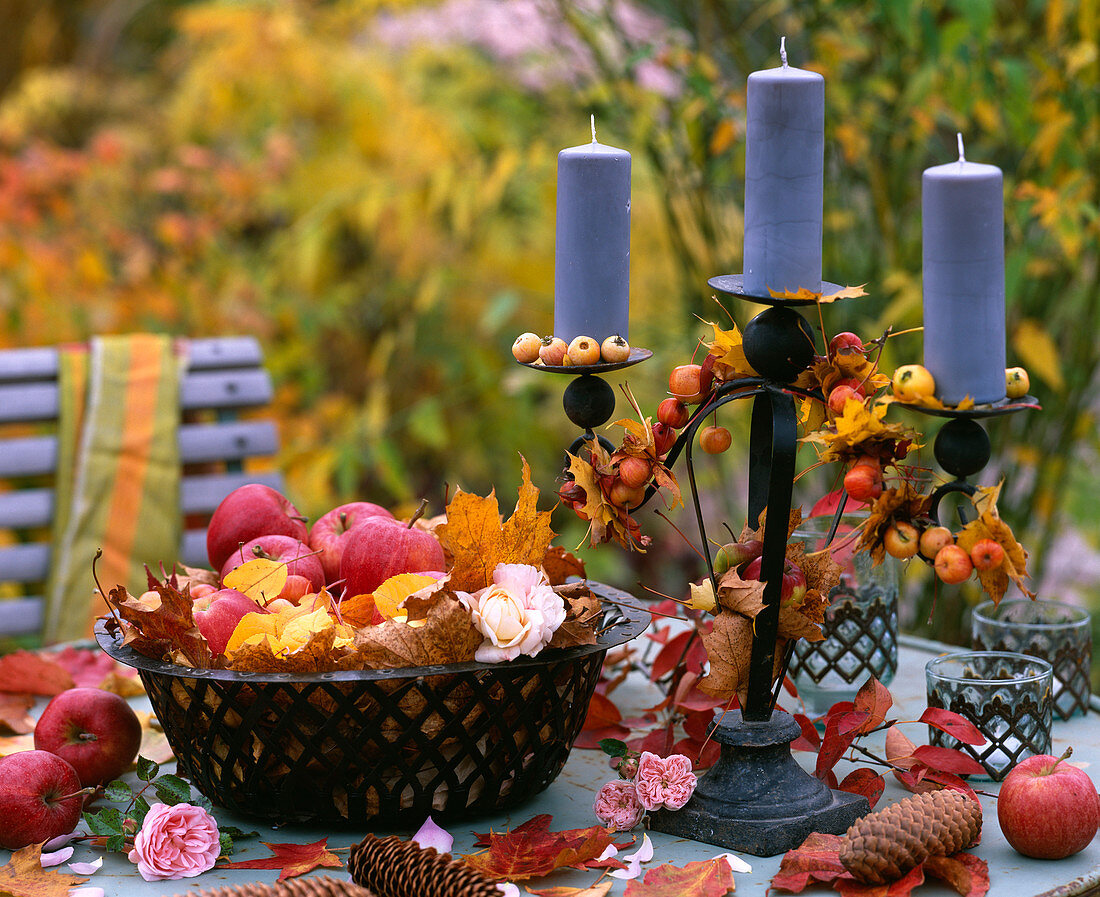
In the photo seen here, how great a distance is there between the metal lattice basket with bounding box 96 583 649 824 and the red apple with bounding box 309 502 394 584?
163 mm

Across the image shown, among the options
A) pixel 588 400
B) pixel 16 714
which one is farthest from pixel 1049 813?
pixel 16 714

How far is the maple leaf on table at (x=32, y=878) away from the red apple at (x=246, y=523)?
268mm

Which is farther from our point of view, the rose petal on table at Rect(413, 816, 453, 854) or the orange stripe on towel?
the orange stripe on towel

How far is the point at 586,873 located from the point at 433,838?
0.10 m

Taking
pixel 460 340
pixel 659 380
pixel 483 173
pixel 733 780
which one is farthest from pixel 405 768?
pixel 460 340

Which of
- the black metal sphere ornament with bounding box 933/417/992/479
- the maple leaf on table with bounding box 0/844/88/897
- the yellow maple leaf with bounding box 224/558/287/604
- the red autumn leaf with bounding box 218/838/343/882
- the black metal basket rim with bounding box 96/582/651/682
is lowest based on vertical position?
Answer: the maple leaf on table with bounding box 0/844/88/897

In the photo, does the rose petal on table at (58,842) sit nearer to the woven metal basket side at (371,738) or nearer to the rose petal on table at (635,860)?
the woven metal basket side at (371,738)

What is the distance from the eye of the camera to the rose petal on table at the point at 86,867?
778 millimetres

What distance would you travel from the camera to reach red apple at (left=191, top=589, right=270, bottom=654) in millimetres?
801

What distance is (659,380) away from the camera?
2330 mm

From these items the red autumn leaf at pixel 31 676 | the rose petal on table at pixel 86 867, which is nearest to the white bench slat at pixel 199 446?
the red autumn leaf at pixel 31 676

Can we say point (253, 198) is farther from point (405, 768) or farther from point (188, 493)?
point (405, 768)

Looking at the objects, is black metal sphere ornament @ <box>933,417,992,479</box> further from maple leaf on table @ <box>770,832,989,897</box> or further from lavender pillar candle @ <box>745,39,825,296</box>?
maple leaf on table @ <box>770,832,989,897</box>

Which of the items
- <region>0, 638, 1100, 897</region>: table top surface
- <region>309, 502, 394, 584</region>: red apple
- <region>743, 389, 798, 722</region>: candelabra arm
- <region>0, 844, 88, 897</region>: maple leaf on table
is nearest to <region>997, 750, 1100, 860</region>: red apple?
<region>0, 638, 1100, 897</region>: table top surface
